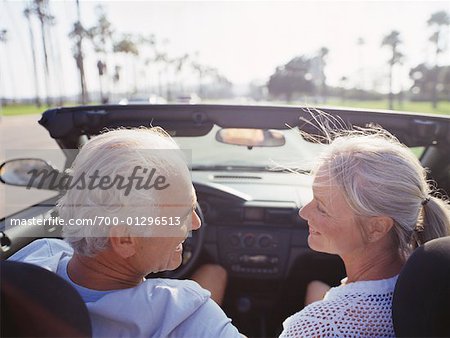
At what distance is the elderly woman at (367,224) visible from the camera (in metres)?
1.52

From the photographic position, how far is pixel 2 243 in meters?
2.27

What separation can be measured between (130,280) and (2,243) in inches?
46.0

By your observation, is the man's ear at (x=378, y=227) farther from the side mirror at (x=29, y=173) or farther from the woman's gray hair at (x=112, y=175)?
the side mirror at (x=29, y=173)

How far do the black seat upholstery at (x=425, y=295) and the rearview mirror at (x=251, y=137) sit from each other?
1.96 meters

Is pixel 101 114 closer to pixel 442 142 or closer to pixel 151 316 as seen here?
pixel 151 316

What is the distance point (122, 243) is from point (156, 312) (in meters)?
0.26

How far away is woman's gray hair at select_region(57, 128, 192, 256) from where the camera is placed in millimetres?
1387

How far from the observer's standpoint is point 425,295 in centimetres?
124

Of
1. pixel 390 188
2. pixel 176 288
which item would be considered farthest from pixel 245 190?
pixel 176 288

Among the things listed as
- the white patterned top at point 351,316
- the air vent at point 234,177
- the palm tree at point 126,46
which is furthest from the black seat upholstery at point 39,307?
the palm tree at point 126,46

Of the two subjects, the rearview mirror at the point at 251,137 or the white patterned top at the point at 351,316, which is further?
the rearview mirror at the point at 251,137

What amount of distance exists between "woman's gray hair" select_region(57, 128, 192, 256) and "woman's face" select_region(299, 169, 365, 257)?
25.9 inches

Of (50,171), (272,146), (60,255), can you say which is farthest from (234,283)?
(60,255)

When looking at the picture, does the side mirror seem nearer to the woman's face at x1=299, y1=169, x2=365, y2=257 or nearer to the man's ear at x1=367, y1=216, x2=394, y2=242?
the woman's face at x1=299, y1=169, x2=365, y2=257
